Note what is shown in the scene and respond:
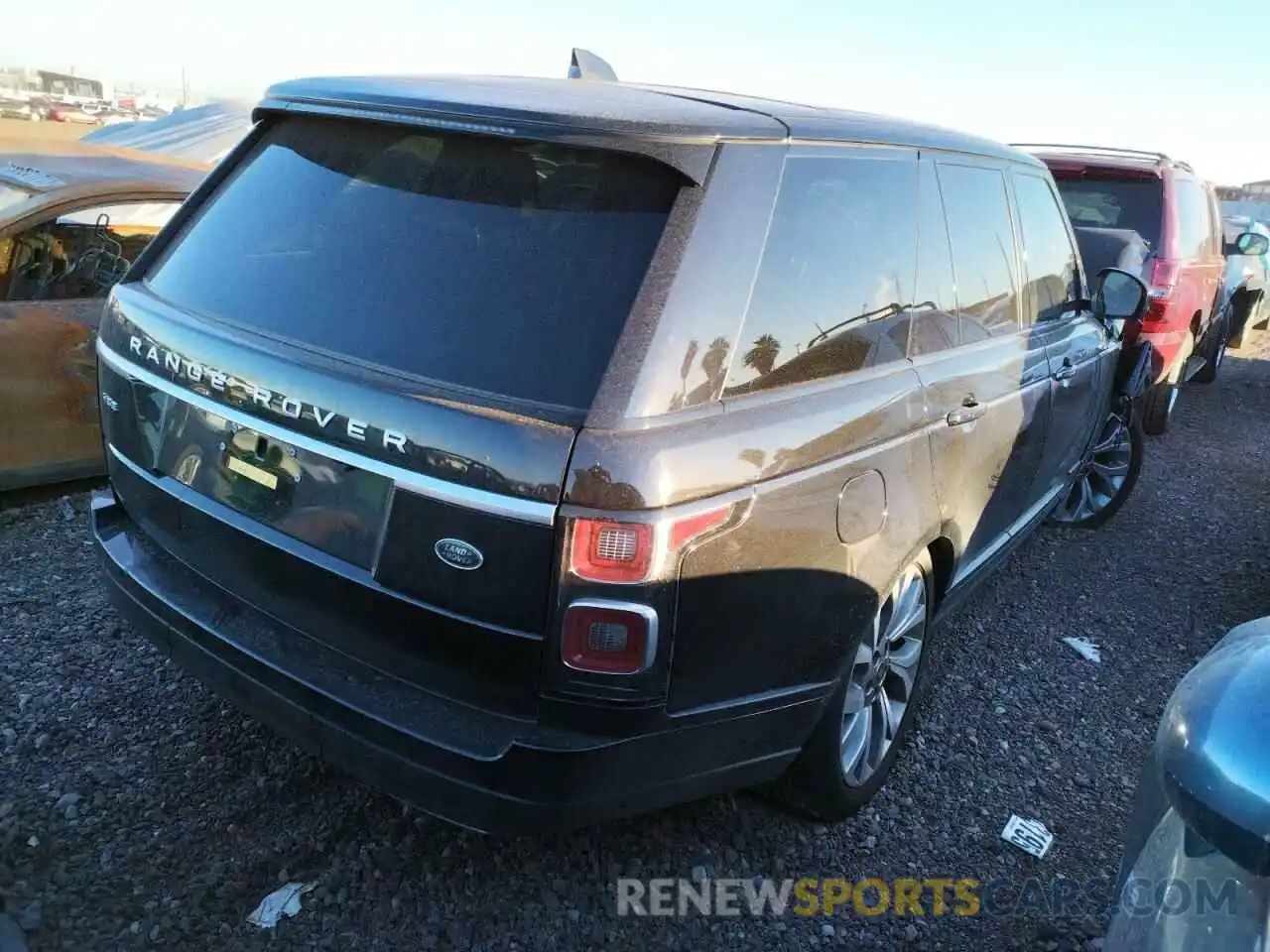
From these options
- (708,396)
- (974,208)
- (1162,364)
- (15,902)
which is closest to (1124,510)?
(1162,364)

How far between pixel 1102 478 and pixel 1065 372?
1913 millimetres

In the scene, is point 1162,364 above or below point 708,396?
below

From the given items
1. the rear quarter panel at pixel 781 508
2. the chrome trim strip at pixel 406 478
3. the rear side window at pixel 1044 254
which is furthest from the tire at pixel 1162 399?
the chrome trim strip at pixel 406 478

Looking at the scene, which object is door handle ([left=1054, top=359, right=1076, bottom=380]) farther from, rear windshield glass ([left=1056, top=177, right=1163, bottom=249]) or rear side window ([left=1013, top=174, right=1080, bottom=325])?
rear windshield glass ([left=1056, top=177, right=1163, bottom=249])

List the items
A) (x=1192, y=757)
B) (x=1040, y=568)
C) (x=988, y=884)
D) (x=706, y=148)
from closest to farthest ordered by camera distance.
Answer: (x=1192, y=757) < (x=706, y=148) < (x=988, y=884) < (x=1040, y=568)

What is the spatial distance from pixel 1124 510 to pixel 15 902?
566 centimetres

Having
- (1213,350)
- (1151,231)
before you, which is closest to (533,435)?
(1151,231)

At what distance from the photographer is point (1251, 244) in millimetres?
8344

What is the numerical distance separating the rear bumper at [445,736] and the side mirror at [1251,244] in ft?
26.5

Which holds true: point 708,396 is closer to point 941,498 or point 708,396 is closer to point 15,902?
point 941,498

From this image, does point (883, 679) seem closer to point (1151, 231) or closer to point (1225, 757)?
point (1225, 757)

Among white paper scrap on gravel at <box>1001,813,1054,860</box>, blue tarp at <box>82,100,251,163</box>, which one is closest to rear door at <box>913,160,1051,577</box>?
white paper scrap on gravel at <box>1001,813,1054,860</box>

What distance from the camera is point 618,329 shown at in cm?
187

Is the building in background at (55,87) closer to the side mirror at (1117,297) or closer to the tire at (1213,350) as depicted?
the tire at (1213,350)
